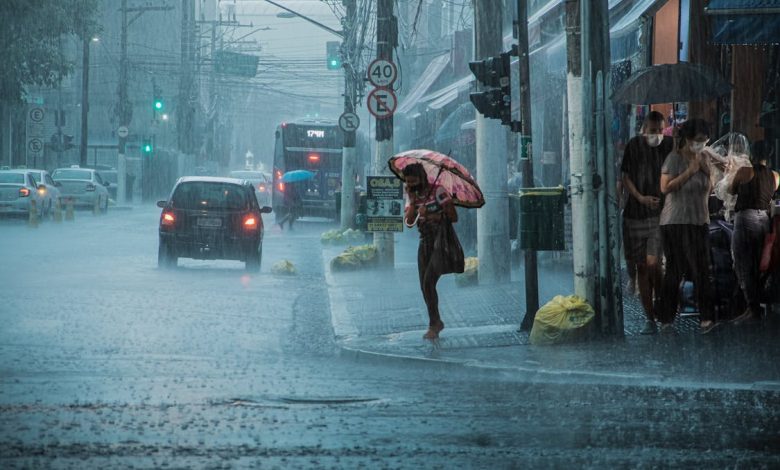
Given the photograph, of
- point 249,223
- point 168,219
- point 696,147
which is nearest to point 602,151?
point 696,147


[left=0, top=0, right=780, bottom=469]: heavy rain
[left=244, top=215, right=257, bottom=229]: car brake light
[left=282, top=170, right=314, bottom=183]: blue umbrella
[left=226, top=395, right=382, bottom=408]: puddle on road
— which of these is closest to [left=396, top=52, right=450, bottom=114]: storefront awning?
[left=282, top=170, right=314, bottom=183]: blue umbrella

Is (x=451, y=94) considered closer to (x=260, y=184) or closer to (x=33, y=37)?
(x=33, y=37)

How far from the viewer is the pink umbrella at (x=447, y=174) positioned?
44.7 ft

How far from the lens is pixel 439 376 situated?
435 inches

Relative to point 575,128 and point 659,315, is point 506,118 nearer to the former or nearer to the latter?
point 575,128

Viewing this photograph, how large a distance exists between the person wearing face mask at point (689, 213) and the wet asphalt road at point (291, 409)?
2638 millimetres

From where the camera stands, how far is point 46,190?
43.4 m

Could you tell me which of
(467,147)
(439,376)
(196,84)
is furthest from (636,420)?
(196,84)

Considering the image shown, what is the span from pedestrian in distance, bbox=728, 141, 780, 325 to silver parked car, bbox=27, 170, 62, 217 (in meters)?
31.9

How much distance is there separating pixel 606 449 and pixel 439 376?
356 centimetres

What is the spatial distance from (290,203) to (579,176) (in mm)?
31273

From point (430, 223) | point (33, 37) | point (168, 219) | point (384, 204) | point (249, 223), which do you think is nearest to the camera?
point (430, 223)

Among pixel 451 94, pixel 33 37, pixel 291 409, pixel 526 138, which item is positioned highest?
pixel 33 37

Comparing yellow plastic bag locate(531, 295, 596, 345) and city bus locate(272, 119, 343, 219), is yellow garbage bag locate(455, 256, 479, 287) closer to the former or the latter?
yellow plastic bag locate(531, 295, 596, 345)
